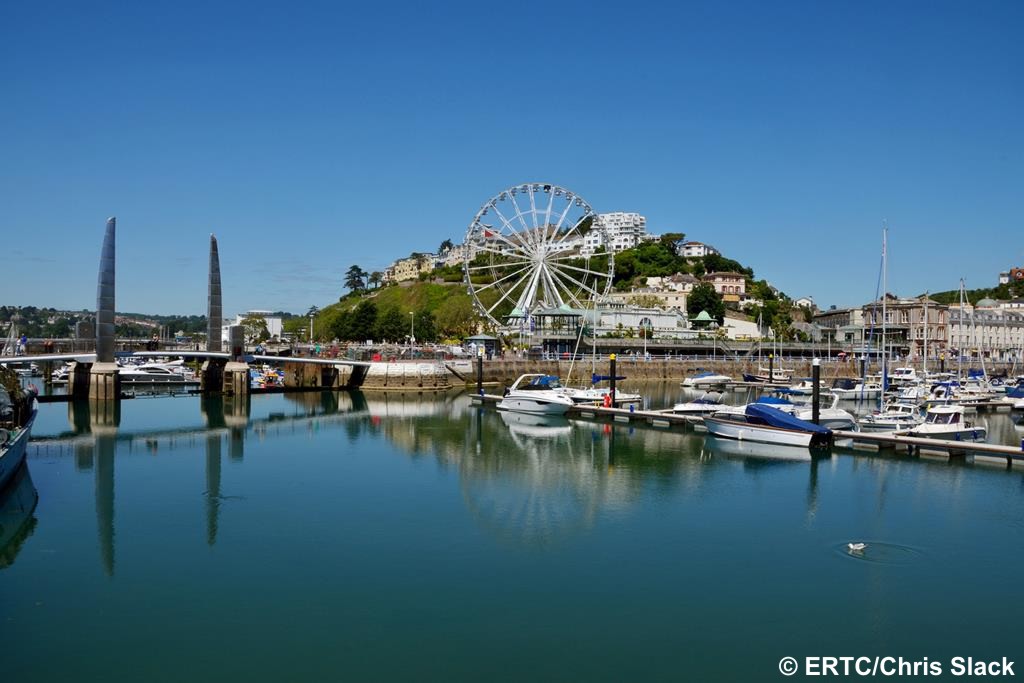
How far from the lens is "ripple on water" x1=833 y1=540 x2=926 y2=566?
20.5 metres

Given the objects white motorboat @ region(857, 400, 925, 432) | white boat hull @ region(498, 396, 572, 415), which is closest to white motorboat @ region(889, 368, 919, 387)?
white motorboat @ region(857, 400, 925, 432)

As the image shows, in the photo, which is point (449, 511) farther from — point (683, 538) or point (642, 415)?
point (642, 415)

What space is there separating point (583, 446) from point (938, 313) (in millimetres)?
89770

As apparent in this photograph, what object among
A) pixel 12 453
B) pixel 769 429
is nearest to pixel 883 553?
pixel 769 429

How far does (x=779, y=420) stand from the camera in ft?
126

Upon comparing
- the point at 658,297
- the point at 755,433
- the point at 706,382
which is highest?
the point at 658,297

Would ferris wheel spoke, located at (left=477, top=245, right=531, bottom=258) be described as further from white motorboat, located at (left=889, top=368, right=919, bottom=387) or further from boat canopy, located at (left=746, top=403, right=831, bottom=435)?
boat canopy, located at (left=746, top=403, right=831, bottom=435)

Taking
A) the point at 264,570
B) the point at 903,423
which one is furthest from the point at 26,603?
the point at 903,423

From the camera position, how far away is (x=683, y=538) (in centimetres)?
2255

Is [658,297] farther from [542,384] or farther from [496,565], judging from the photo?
[496,565]

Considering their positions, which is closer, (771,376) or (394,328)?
(771,376)

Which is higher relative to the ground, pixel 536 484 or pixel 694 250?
pixel 694 250

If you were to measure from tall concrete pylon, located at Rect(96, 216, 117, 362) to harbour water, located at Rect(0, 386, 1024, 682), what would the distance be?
20.9m

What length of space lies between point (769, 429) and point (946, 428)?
26.7ft
